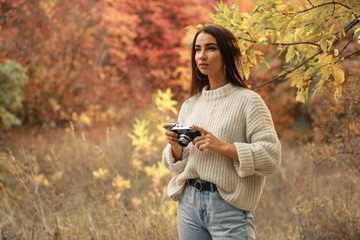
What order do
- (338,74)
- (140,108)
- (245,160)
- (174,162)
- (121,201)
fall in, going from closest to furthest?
1. (245,160)
2. (338,74)
3. (174,162)
4. (121,201)
5. (140,108)

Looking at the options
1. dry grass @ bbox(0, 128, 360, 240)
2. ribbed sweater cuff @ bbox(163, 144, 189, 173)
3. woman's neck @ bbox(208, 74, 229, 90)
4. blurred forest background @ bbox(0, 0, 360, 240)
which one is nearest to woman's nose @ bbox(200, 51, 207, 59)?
woman's neck @ bbox(208, 74, 229, 90)

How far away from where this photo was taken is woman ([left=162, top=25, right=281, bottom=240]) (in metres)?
1.44

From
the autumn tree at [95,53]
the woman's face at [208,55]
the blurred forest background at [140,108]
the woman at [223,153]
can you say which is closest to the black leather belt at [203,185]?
the woman at [223,153]

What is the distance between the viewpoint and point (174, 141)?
1620 mm

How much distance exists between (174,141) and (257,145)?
39cm

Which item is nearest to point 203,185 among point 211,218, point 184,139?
point 211,218

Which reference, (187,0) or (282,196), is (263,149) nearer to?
(282,196)

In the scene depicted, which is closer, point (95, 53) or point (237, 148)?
point (237, 148)

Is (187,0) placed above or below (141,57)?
above

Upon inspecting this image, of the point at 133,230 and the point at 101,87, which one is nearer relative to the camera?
the point at 133,230

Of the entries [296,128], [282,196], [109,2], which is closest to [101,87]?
[109,2]

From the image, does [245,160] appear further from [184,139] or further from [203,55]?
[203,55]

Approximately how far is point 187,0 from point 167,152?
272 inches

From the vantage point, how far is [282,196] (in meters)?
3.97
